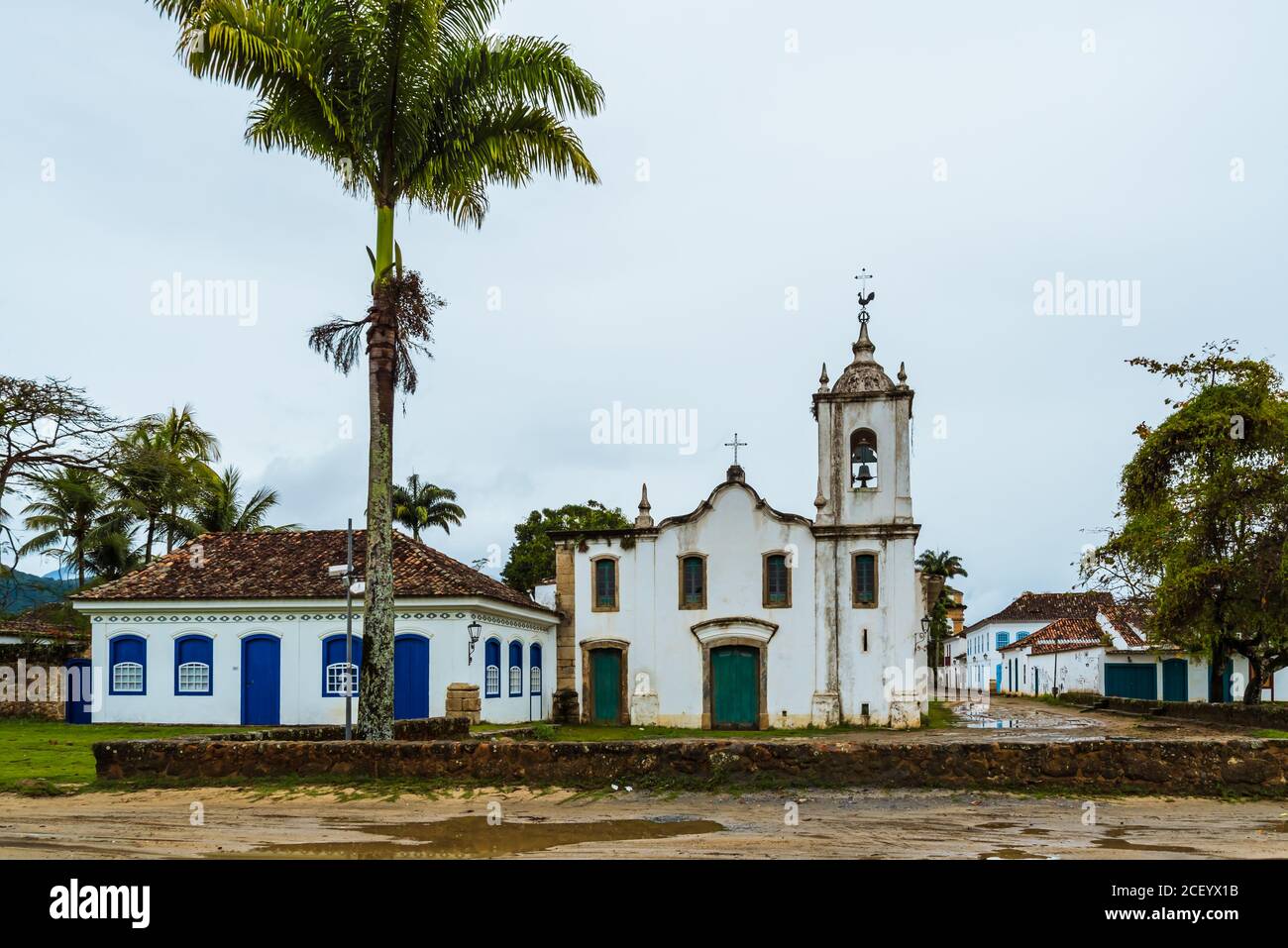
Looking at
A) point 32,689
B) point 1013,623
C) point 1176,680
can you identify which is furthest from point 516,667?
point 1013,623

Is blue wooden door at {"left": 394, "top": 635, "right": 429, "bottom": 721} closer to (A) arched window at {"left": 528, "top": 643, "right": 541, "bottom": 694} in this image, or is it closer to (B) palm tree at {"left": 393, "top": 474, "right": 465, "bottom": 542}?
(A) arched window at {"left": 528, "top": 643, "right": 541, "bottom": 694}

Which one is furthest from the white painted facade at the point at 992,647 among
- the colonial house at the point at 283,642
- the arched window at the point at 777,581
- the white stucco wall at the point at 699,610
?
the colonial house at the point at 283,642

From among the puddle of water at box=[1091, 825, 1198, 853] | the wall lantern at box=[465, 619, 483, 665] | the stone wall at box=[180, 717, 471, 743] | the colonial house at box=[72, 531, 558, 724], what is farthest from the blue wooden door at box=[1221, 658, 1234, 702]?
the puddle of water at box=[1091, 825, 1198, 853]

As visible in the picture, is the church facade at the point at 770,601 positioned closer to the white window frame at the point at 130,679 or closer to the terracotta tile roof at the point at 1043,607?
the white window frame at the point at 130,679

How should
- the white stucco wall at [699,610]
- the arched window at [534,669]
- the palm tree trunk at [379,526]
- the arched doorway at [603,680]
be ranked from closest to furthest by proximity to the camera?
1. the palm tree trunk at [379,526]
2. the white stucco wall at [699,610]
3. the arched window at [534,669]
4. the arched doorway at [603,680]

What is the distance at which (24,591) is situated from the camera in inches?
1277

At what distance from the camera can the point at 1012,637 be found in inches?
2763

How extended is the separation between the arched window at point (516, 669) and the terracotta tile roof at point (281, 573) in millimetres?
1132

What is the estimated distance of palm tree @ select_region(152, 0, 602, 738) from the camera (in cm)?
1546

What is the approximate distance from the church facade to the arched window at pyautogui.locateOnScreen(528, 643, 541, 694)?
1.87ft

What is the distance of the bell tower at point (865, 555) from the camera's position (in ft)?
94.0

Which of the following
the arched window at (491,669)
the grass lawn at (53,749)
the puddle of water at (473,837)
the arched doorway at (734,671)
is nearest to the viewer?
the puddle of water at (473,837)

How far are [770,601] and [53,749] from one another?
16.3 meters
